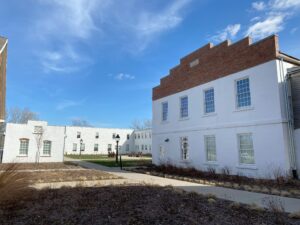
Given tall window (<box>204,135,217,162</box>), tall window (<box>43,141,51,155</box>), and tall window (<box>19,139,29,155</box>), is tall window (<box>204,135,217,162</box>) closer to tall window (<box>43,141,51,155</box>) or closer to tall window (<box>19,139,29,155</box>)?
tall window (<box>43,141,51,155</box>)

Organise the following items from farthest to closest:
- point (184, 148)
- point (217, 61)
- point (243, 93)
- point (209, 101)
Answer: point (184, 148)
point (209, 101)
point (217, 61)
point (243, 93)

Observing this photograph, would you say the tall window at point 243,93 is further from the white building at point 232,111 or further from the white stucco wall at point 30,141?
the white stucco wall at point 30,141

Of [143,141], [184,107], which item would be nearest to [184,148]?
[184,107]

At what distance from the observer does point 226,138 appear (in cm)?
1605

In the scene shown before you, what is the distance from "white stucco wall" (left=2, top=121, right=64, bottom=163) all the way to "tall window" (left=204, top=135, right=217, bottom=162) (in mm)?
17123

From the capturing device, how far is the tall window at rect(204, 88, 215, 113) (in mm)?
17672

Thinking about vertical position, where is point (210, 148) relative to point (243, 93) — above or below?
below

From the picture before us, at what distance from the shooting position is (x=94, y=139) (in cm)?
6025

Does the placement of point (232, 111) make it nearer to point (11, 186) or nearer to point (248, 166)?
point (248, 166)

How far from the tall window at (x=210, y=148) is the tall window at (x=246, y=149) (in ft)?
7.46

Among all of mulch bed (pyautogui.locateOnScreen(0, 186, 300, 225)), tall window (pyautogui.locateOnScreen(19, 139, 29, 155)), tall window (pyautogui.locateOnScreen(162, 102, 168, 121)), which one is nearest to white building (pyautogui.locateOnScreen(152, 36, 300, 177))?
tall window (pyautogui.locateOnScreen(162, 102, 168, 121))

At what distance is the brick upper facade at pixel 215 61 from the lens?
558 inches

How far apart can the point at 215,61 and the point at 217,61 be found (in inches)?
7.5

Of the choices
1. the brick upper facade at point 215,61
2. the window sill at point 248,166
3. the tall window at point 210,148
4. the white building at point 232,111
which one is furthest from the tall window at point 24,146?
the window sill at point 248,166
